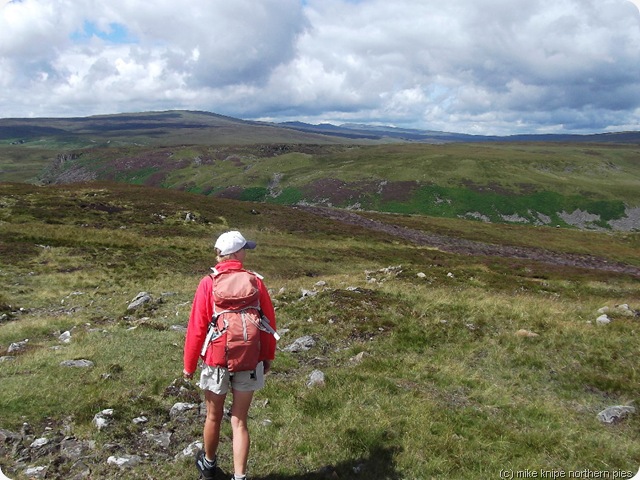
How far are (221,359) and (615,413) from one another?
26.3ft

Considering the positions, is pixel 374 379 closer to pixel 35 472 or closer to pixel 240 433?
pixel 240 433

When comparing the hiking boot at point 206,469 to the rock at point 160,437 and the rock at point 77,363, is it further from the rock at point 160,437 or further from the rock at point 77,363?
the rock at point 77,363

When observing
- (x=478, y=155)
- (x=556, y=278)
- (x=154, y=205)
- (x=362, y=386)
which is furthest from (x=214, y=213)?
(x=478, y=155)

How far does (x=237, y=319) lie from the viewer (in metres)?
5.83

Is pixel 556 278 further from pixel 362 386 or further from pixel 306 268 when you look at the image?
pixel 362 386

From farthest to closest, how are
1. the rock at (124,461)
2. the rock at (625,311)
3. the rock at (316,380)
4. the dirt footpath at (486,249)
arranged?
the dirt footpath at (486,249) < the rock at (625,311) < the rock at (316,380) < the rock at (124,461)

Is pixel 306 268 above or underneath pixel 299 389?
underneath

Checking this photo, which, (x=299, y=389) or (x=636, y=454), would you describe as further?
(x=299, y=389)

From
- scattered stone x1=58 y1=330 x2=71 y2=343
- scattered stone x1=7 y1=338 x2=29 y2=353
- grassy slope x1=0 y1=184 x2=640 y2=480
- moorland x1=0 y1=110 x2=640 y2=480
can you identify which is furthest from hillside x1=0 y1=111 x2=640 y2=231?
scattered stone x1=7 y1=338 x2=29 y2=353

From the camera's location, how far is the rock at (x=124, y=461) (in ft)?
21.0

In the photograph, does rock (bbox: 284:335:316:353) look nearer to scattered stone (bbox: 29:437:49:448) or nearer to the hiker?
the hiker

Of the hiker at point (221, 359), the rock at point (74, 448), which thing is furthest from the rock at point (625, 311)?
the rock at point (74, 448)

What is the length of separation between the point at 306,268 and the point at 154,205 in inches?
1055

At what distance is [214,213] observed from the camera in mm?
54656
